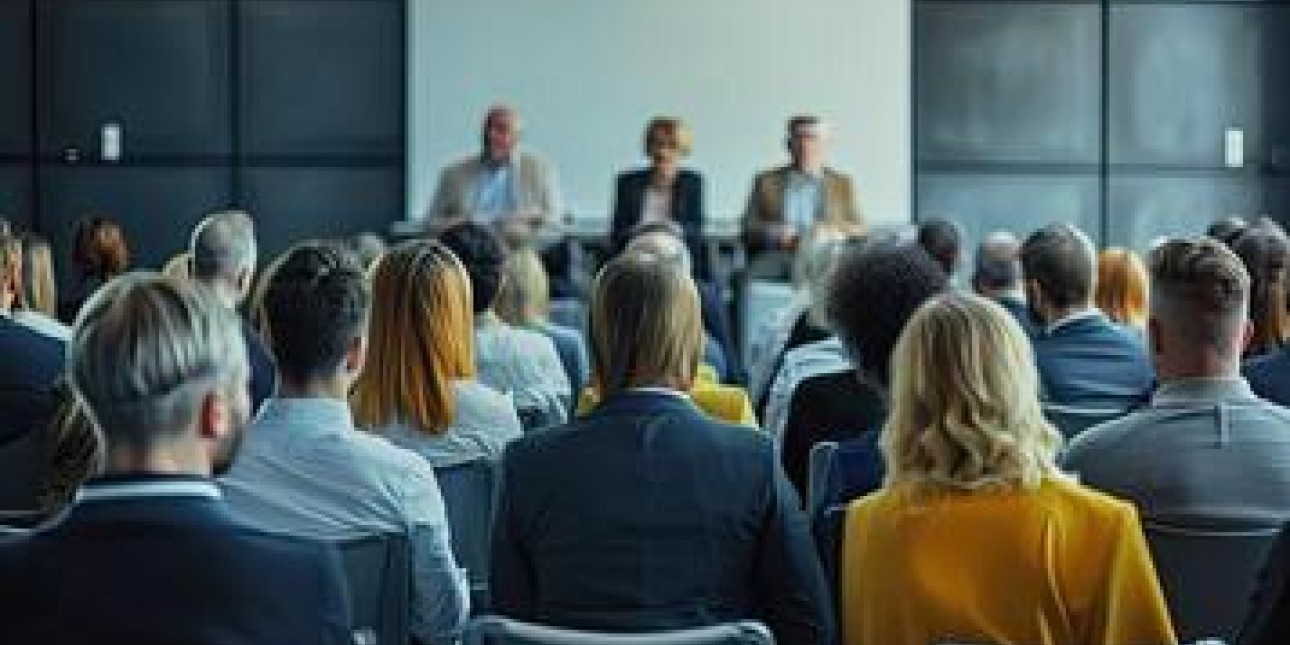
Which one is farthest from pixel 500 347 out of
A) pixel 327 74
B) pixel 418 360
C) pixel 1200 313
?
pixel 327 74

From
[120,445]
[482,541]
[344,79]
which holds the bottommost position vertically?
[482,541]

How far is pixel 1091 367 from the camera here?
5613mm

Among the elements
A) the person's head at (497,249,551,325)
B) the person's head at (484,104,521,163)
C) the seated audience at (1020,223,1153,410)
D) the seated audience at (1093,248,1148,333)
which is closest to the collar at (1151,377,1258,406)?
the seated audience at (1020,223,1153,410)

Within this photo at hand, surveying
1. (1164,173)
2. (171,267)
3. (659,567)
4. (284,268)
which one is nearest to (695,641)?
(659,567)

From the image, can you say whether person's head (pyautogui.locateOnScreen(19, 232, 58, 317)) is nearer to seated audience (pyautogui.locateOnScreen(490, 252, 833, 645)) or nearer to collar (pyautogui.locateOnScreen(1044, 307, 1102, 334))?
collar (pyautogui.locateOnScreen(1044, 307, 1102, 334))

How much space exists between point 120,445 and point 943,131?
35.5ft

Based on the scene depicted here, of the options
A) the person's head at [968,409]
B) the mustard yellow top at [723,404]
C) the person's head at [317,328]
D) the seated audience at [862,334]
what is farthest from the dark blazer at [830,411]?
the person's head at [968,409]

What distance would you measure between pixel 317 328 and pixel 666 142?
24.7 ft

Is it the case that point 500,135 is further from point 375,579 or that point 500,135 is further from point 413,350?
point 375,579

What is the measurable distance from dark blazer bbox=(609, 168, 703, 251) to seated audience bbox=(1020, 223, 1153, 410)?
543 centimetres

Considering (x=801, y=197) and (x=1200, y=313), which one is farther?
(x=801, y=197)

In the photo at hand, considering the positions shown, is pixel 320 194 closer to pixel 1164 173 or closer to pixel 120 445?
pixel 1164 173

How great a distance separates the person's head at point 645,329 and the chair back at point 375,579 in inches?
17.1

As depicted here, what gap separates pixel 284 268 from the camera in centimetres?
390
